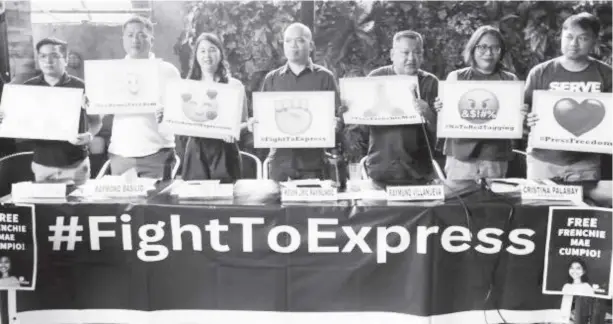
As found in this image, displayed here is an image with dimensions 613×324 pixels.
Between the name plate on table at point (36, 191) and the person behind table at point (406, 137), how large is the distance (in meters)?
1.71

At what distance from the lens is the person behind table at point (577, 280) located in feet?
7.36

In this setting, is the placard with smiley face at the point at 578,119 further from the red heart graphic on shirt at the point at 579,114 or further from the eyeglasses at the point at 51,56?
the eyeglasses at the point at 51,56

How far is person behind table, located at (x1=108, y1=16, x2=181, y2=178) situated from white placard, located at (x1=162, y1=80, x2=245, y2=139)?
22 centimetres

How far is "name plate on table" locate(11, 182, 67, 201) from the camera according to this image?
233 centimetres

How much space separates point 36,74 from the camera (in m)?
3.14

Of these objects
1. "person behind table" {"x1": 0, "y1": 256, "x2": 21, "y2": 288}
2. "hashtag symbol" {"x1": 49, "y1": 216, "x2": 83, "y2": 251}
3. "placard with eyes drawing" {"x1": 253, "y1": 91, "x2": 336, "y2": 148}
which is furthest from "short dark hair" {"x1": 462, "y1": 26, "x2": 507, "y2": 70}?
"person behind table" {"x1": 0, "y1": 256, "x2": 21, "y2": 288}

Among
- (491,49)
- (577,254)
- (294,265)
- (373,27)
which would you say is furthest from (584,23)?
(294,265)

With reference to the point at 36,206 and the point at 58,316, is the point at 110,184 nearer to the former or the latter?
the point at 36,206

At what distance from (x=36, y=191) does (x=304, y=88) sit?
4.80 feet

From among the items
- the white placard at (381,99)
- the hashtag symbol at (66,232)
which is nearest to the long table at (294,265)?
the hashtag symbol at (66,232)

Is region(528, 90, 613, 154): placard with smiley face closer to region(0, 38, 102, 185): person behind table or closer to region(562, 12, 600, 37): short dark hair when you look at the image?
region(562, 12, 600, 37): short dark hair

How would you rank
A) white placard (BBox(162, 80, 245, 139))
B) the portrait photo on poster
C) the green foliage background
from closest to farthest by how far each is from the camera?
the portrait photo on poster < white placard (BBox(162, 80, 245, 139)) < the green foliage background

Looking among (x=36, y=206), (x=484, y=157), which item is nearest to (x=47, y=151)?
(x=36, y=206)

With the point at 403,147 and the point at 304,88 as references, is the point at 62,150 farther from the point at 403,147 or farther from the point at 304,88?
the point at 403,147
